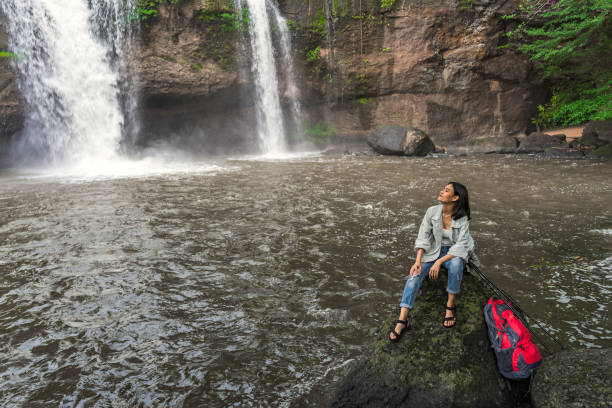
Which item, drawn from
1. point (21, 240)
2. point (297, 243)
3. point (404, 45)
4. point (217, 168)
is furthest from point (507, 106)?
point (21, 240)

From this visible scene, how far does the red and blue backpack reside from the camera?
256 cm

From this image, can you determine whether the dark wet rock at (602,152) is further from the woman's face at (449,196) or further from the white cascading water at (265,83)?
the woman's face at (449,196)

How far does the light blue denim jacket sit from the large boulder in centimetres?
1528

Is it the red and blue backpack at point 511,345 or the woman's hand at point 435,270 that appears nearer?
the red and blue backpack at point 511,345

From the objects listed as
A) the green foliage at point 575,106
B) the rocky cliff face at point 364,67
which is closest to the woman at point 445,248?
the green foliage at point 575,106

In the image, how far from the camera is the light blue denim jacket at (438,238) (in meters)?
3.02

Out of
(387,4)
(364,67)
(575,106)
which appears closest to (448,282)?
(575,106)

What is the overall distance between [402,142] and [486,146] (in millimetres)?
4104

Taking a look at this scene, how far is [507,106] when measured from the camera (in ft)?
65.6

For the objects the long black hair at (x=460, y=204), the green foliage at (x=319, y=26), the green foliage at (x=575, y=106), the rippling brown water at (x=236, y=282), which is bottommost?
the rippling brown water at (x=236, y=282)

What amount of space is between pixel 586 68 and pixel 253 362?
20162 millimetres

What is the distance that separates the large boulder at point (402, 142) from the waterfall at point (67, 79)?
12.6 metres

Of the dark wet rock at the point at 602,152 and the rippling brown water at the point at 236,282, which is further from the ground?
the dark wet rock at the point at 602,152

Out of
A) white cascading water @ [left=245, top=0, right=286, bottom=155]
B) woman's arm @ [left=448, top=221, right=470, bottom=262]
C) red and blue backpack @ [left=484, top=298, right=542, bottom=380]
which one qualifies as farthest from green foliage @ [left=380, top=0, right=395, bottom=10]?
red and blue backpack @ [left=484, top=298, right=542, bottom=380]
